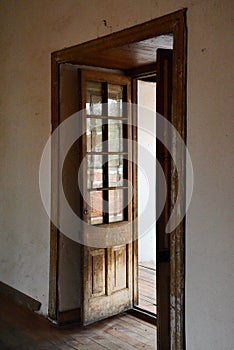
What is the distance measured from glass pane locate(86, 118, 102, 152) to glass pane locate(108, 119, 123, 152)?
11cm

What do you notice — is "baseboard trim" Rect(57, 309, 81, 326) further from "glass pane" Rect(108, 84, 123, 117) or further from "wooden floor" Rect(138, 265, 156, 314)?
"glass pane" Rect(108, 84, 123, 117)

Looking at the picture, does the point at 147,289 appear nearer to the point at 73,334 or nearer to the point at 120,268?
the point at 120,268

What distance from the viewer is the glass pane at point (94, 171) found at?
415 cm

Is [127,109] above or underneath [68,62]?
underneath

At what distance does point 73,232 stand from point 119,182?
70cm

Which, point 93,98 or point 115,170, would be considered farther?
point 115,170

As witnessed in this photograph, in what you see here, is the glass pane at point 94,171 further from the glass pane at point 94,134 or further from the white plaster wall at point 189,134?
the white plaster wall at point 189,134

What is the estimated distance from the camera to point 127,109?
4.42m

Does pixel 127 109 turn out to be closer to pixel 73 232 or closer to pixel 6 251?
pixel 73 232

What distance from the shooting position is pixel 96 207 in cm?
422

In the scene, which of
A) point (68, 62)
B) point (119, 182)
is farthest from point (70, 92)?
point (119, 182)

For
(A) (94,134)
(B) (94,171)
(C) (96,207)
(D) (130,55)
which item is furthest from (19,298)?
(D) (130,55)

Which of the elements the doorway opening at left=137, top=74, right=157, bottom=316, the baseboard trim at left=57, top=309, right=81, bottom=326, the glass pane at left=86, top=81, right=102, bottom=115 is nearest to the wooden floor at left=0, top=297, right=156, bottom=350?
the baseboard trim at left=57, top=309, right=81, bottom=326

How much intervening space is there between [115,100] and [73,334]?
2211mm
